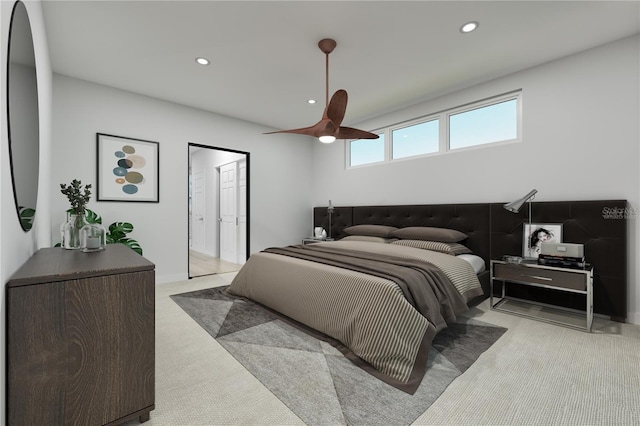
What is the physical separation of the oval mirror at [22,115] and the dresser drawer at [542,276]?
11.8 ft

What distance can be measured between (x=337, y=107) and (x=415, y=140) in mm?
2241

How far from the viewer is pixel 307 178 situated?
18.9ft

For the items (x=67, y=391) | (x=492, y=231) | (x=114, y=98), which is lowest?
(x=67, y=391)

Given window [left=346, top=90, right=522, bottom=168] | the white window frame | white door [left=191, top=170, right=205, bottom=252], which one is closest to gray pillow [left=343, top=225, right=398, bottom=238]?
window [left=346, top=90, right=522, bottom=168]

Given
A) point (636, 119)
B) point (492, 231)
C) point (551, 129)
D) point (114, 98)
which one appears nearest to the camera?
point (636, 119)

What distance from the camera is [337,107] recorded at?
2.43m

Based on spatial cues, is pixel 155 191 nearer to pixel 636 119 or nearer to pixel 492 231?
pixel 492 231

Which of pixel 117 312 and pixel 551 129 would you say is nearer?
pixel 117 312

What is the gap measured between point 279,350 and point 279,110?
11.5 ft

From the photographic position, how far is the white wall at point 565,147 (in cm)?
257

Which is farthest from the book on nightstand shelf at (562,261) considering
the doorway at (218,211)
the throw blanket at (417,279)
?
the doorway at (218,211)

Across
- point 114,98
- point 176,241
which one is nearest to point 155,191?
point 176,241

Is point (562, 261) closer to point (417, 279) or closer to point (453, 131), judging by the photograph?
point (417, 279)

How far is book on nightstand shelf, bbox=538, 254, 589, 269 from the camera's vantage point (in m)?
2.48
